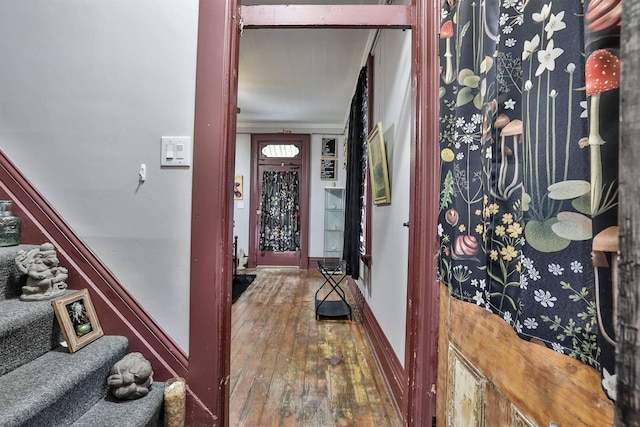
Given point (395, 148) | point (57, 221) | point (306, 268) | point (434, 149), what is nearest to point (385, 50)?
point (395, 148)

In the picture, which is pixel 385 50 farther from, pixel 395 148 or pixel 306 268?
pixel 306 268

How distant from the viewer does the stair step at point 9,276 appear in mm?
1114

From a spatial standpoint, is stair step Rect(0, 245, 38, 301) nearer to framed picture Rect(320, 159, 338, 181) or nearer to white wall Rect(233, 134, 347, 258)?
white wall Rect(233, 134, 347, 258)

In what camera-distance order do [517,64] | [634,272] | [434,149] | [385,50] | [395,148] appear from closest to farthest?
[634,272]
[517,64]
[434,149]
[395,148]
[385,50]

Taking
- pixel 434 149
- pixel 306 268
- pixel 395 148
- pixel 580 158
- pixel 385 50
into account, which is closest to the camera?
pixel 580 158

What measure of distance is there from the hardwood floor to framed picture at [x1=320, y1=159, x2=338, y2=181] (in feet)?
9.51

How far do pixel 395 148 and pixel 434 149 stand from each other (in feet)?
2.36

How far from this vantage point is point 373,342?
2264mm

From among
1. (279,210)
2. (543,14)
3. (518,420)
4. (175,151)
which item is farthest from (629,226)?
(279,210)

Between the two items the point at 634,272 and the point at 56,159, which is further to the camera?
the point at 56,159

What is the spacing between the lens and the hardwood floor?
1552mm

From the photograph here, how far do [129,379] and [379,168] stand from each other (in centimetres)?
181

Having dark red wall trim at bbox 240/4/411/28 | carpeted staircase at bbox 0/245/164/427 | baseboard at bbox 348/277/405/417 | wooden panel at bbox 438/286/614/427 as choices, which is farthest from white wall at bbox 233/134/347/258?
wooden panel at bbox 438/286/614/427

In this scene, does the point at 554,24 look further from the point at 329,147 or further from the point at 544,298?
the point at 329,147
